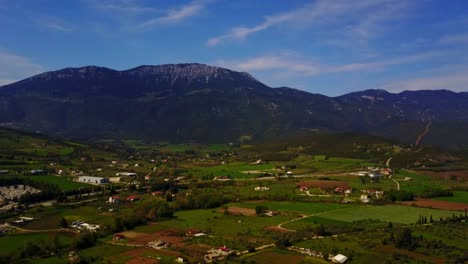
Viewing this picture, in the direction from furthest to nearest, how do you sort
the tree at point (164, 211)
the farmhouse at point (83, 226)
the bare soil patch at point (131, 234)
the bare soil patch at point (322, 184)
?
the bare soil patch at point (322, 184)
the tree at point (164, 211)
the farmhouse at point (83, 226)
the bare soil patch at point (131, 234)

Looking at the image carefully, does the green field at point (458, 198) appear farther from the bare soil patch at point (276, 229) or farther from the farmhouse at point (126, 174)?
the farmhouse at point (126, 174)

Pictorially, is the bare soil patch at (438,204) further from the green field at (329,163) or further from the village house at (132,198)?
the village house at (132,198)

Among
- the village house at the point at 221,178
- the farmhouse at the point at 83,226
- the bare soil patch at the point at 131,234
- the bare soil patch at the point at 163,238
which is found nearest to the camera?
the bare soil patch at the point at 163,238

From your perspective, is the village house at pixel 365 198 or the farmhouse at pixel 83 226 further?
the village house at pixel 365 198

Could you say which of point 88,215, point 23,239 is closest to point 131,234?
point 23,239

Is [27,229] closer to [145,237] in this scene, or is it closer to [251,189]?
[145,237]

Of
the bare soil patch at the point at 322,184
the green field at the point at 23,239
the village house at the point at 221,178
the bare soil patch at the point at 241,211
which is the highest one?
the bare soil patch at the point at 322,184

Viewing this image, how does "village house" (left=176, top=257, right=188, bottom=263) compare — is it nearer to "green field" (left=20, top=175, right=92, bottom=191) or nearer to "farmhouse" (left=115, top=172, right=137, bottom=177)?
"green field" (left=20, top=175, right=92, bottom=191)

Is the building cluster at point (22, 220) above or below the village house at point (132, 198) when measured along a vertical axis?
below

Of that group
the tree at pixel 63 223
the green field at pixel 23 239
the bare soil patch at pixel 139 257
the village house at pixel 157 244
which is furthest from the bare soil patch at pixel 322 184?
the green field at pixel 23 239

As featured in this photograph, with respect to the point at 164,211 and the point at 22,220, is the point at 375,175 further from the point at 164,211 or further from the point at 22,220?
the point at 22,220
